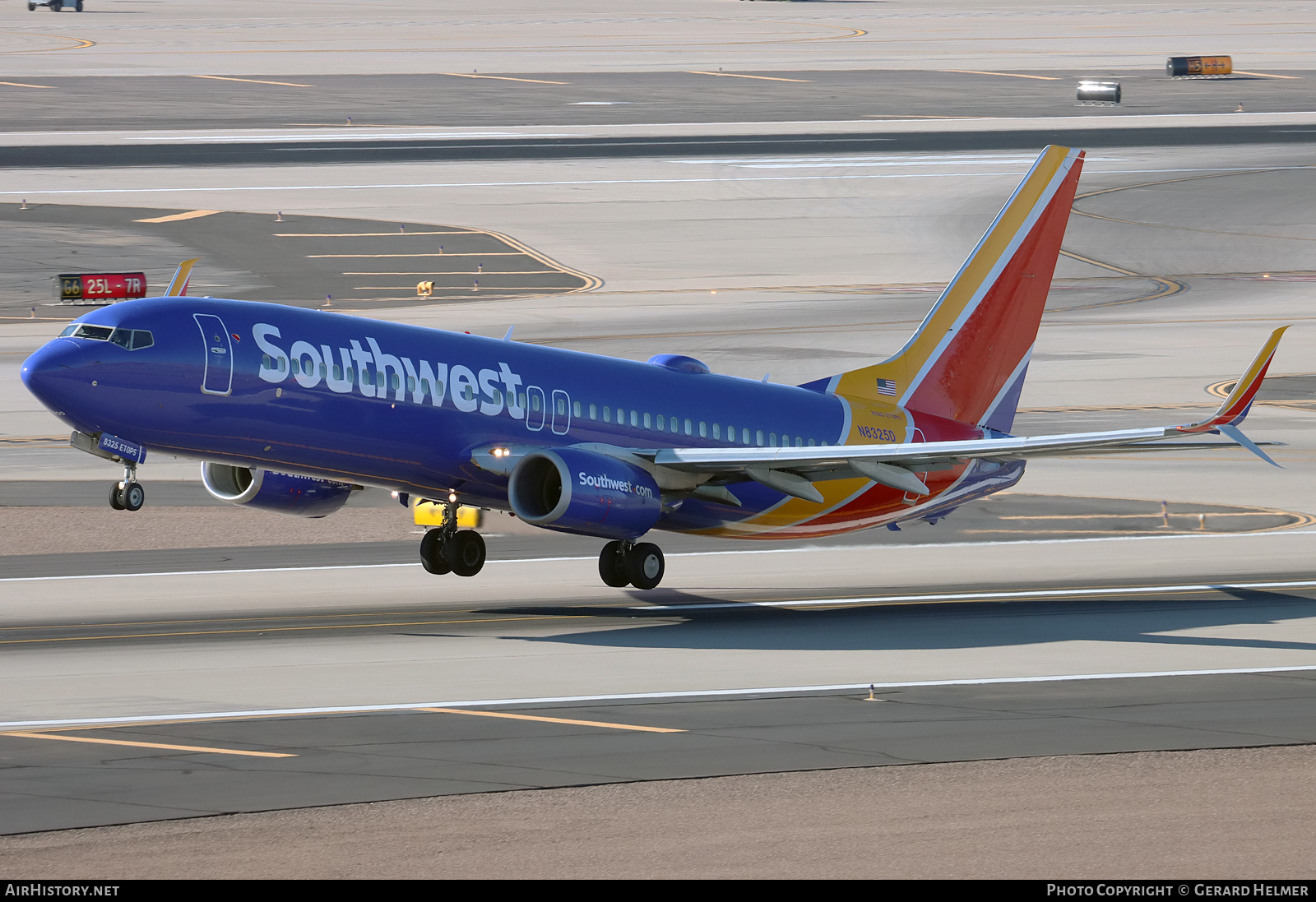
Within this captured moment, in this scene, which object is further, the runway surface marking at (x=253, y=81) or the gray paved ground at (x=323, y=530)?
the runway surface marking at (x=253, y=81)

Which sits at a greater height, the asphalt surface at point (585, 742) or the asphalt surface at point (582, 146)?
the asphalt surface at point (582, 146)

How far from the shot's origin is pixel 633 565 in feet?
153

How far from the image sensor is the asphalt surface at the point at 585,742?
2870cm

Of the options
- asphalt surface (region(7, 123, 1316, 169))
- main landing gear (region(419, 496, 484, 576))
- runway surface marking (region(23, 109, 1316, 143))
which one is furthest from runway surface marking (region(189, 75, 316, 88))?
main landing gear (region(419, 496, 484, 576))

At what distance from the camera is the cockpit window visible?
41.7 meters

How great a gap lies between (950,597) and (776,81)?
149m

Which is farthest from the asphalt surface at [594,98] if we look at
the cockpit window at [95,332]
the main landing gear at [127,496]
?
the main landing gear at [127,496]

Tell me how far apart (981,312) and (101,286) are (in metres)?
56.8

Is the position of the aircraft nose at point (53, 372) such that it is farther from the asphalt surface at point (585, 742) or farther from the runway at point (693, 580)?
the asphalt surface at point (585, 742)

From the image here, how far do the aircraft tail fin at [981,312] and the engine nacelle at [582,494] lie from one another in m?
9.86

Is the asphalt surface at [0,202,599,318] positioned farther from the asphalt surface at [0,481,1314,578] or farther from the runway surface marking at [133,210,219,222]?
the asphalt surface at [0,481,1314,578]

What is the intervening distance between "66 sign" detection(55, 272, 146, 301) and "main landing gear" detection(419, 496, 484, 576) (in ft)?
171

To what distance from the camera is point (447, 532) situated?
4772 centimetres

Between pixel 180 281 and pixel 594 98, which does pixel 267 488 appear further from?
pixel 594 98
